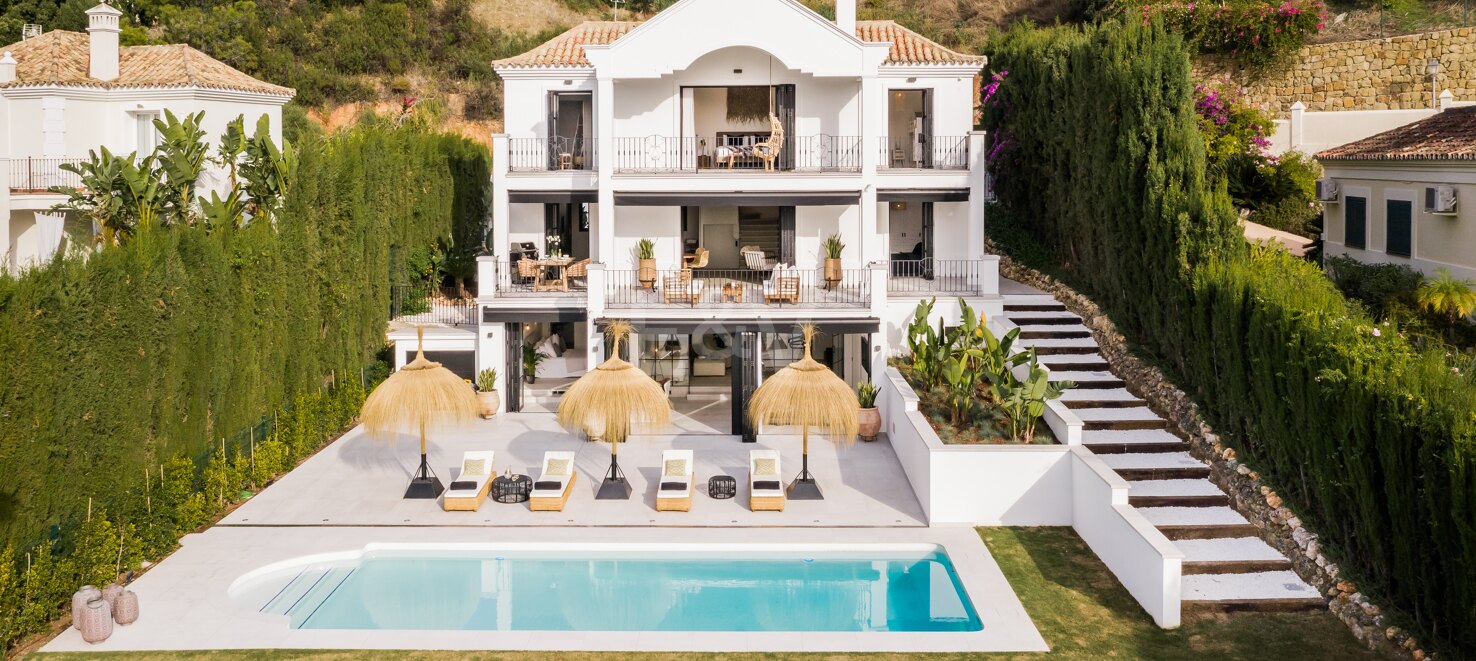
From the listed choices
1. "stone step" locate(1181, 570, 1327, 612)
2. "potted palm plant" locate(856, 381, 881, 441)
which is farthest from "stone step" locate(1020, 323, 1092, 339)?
"stone step" locate(1181, 570, 1327, 612)

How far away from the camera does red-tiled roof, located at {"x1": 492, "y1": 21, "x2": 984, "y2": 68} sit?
95.3 feet

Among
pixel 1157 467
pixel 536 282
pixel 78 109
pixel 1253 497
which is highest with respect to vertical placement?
pixel 78 109

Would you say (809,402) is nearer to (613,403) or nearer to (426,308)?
(613,403)

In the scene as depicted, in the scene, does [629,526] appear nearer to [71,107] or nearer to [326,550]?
[326,550]

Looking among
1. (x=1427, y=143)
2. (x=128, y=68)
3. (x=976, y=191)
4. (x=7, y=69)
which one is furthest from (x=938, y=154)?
(x=7, y=69)

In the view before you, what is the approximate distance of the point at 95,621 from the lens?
13.9m

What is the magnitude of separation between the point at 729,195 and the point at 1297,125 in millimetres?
18104

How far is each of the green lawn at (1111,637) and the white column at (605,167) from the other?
13871mm

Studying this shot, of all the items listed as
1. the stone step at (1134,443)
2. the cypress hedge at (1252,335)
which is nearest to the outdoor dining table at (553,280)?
the cypress hedge at (1252,335)

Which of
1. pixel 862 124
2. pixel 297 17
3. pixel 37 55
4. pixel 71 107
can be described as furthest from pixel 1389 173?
pixel 297 17

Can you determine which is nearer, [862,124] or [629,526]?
[629,526]

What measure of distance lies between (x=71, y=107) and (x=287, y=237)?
1517 cm

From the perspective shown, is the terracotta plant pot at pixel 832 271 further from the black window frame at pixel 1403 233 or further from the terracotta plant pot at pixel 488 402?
the black window frame at pixel 1403 233

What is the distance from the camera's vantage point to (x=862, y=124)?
89.4 ft
